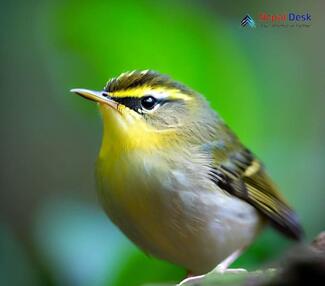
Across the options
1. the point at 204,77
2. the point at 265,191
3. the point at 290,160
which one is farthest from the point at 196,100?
the point at 290,160

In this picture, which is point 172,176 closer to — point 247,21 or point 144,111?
point 144,111

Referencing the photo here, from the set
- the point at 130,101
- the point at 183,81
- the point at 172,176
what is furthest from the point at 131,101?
the point at 183,81

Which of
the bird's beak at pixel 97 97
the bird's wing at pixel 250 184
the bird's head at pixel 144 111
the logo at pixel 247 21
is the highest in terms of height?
the logo at pixel 247 21

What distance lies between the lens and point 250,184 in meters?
2.28

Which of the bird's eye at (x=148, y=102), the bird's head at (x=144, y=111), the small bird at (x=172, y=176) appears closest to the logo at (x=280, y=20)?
the small bird at (x=172, y=176)

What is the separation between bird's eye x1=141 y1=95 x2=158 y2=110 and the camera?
6.50 feet

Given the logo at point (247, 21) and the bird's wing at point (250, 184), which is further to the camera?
the logo at point (247, 21)

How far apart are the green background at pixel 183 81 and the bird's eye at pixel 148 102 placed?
Answer: 1.27 ft

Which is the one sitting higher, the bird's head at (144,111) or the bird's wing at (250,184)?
the bird's head at (144,111)

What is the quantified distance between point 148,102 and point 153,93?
4 cm

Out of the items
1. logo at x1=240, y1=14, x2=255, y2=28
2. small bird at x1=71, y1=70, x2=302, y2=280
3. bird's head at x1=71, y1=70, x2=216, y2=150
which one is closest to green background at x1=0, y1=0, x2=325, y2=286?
logo at x1=240, y1=14, x2=255, y2=28

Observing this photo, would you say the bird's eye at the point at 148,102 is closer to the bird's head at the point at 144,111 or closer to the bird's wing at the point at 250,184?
the bird's head at the point at 144,111

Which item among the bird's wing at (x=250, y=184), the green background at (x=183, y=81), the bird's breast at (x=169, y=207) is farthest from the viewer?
the green background at (x=183, y=81)

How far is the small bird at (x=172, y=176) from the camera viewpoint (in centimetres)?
193
